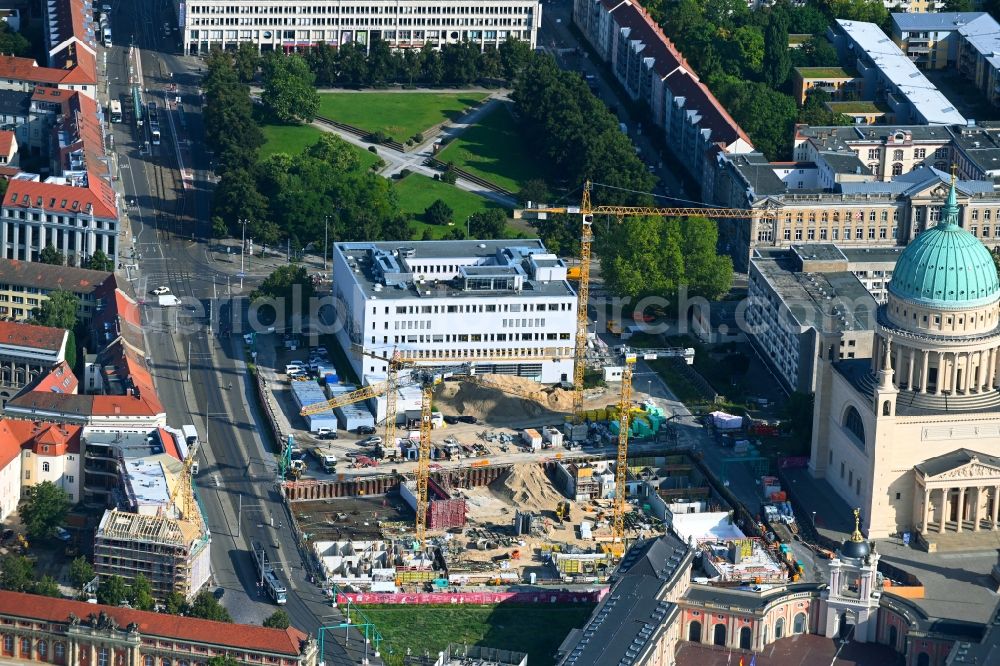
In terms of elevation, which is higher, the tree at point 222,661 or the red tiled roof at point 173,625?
the red tiled roof at point 173,625

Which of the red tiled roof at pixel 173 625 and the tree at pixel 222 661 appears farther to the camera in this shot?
the red tiled roof at pixel 173 625

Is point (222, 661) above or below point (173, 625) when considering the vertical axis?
below

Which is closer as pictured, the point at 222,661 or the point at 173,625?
the point at 222,661

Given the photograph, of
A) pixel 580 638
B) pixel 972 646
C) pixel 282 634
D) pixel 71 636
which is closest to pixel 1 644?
pixel 71 636

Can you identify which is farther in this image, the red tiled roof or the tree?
the red tiled roof

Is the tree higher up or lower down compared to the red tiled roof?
lower down

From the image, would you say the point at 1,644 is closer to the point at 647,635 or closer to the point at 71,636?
the point at 71,636
